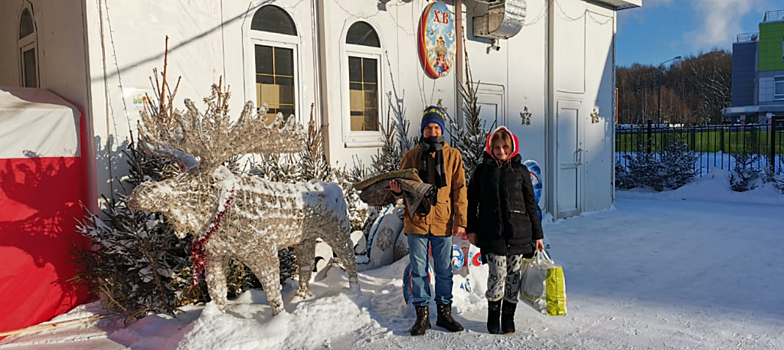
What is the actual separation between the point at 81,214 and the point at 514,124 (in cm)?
670

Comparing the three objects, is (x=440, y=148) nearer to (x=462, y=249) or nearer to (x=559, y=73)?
(x=462, y=249)

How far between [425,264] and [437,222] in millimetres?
378

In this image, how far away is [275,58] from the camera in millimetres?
6199

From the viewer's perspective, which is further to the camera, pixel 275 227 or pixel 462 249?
pixel 462 249

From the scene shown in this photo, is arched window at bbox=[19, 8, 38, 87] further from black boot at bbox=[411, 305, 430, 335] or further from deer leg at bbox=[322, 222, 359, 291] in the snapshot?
black boot at bbox=[411, 305, 430, 335]

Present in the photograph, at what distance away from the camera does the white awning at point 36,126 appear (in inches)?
175

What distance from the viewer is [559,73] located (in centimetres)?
999

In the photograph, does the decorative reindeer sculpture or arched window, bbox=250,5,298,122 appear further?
arched window, bbox=250,5,298,122

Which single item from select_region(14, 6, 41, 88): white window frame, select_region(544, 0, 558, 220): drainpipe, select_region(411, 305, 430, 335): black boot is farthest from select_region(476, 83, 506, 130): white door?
select_region(14, 6, 41, 88): white window frame

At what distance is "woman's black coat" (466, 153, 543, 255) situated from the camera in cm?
404

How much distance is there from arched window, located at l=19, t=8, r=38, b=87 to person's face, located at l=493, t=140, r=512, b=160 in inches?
202

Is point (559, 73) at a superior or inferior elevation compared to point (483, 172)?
superior

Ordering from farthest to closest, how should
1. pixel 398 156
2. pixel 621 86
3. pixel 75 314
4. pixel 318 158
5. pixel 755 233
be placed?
pixel 621 86, pixel 755 233, pixel 398 156, pixel 318 158, pixel 75 314

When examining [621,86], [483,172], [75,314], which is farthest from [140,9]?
[621,86]
